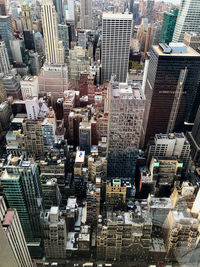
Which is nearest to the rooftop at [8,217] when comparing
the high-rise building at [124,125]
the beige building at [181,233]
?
the high-rise building at [124,125]

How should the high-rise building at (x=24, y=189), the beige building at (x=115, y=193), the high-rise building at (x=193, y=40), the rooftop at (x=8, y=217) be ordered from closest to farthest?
the rooftop at (x=8, y=217), the high-rise building at (x=24, y=189), the beige building at (x=115, y=193), the high-rise building at (x=193, y=40)

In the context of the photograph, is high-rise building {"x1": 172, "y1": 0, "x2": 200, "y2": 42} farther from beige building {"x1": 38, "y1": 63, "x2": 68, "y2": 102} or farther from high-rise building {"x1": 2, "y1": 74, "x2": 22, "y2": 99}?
high-rise building {"x1": 2, "y1": 74, "x2": 22, "y2": 99}

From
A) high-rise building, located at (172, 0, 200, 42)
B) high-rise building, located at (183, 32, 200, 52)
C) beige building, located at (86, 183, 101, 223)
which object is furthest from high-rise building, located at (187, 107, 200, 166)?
high-rise building, located at (172, 0, 200, 42)

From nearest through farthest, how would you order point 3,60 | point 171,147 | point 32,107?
point 171,147
point 32,107
point 3,60

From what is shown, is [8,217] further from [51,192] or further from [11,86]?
[11,86]

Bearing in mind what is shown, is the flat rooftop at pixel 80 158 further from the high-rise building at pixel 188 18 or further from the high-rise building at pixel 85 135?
the high-rise building at pixel 188 18

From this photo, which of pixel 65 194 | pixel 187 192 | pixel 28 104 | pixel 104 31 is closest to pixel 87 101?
pixel 28 104

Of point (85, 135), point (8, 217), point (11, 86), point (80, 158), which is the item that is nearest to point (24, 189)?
point (8, 217)
